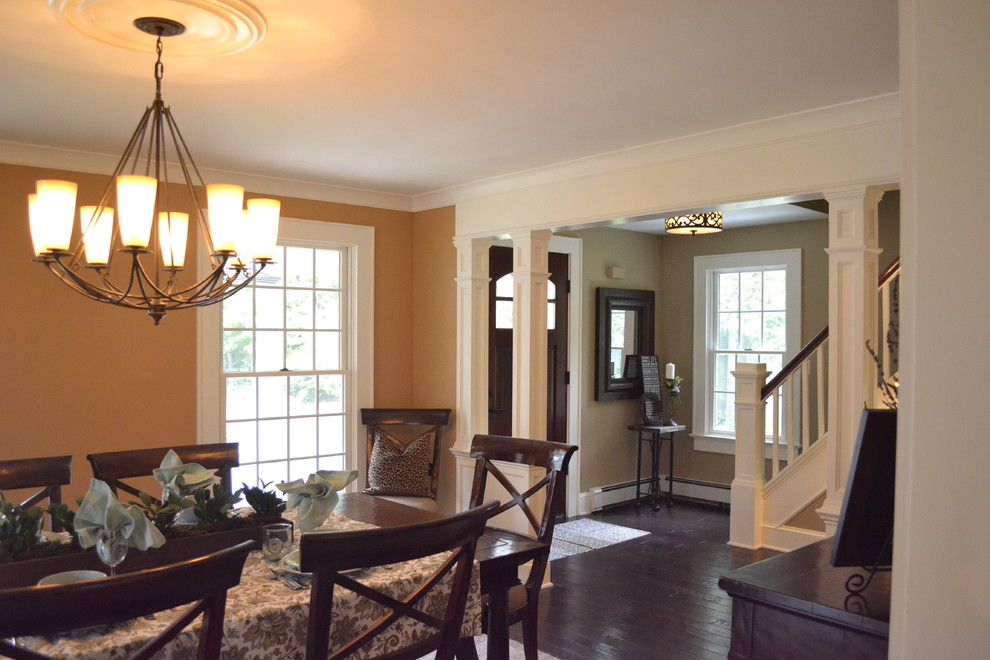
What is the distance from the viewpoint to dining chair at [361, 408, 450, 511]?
4.89m

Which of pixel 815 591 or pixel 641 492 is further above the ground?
pixel 815 591

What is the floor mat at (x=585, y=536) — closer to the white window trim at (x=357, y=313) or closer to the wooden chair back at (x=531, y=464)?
the white window trim at (x=357, y=313)

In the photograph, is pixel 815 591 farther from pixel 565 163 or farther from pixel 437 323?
pixel 437 323

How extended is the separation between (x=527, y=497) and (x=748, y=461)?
224 cm

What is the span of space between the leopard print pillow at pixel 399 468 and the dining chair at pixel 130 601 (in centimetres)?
341

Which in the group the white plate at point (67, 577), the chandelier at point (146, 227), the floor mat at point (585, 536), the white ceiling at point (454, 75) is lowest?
the floor mat at point (585, 536)

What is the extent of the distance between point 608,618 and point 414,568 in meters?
2.30

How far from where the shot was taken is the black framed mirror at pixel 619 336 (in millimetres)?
6707

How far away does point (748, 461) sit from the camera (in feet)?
15.7

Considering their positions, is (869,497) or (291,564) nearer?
(869,497)

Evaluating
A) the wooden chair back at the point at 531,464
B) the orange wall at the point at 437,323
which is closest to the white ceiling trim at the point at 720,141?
the orange wall at the point at 437,323

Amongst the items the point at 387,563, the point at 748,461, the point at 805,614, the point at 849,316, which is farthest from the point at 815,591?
the point at 748,461

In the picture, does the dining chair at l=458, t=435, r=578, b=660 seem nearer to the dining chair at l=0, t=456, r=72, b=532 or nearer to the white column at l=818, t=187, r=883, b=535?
the white column at l=818, t=187, r=883, b=535

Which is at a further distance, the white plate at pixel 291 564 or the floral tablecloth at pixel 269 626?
the white plate at pixel 291 564
